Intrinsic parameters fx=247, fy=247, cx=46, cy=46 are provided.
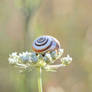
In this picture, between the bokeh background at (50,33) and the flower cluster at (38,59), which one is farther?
the bokeh background at (50,33)

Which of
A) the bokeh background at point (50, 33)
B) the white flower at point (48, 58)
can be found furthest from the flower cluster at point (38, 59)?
the bokeh background at point (50, 33)

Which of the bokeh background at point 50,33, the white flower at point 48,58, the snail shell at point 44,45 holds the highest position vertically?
the bokeh background at point 50,33

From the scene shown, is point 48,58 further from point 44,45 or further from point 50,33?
point 50,33

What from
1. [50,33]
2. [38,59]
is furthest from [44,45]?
[50,33]

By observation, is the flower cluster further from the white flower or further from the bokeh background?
the bokeh background

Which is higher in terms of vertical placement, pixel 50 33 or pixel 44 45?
pixel 50 33

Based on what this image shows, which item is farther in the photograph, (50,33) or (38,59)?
(50,33)

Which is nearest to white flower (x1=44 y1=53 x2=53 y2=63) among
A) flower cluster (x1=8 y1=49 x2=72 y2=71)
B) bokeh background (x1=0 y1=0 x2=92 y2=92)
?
flower cluster (x1=8 y1=49 x2=72 y2=71)

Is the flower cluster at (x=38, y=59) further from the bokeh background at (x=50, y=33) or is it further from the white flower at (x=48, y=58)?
the bokeh background at (x=50, y=33)
